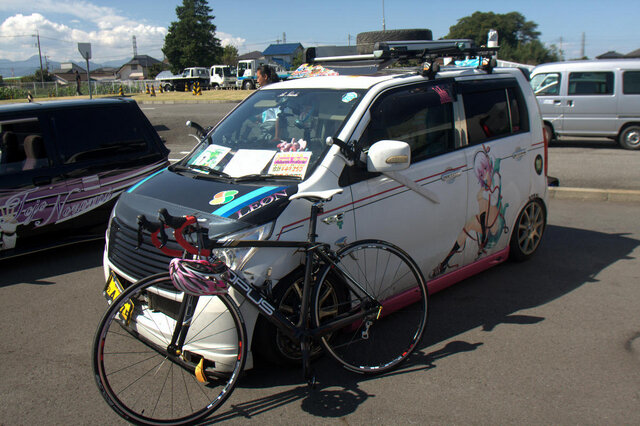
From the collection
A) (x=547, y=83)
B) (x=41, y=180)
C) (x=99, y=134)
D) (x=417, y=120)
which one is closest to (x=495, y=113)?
(x=417, y=120)

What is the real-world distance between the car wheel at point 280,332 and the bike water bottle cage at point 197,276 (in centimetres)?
49

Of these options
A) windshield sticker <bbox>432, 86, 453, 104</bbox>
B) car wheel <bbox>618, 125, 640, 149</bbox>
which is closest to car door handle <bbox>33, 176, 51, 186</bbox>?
windshield sticker <bbox>432, 86, 453, 104</bbox>

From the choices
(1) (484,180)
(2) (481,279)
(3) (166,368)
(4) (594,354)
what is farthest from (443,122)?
(3) (166,368)

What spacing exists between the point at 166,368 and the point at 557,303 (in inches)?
131

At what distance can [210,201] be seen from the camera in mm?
3510

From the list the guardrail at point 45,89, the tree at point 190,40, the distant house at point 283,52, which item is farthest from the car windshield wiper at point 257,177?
the distant house at point 283,52

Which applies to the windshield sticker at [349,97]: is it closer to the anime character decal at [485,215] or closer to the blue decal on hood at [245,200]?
the blue decal on hood at [245,200]

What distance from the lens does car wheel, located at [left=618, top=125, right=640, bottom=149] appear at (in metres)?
13.2

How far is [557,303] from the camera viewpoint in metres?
4.66

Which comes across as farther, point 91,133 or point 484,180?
point 91,133

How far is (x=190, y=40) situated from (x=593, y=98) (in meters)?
82.7

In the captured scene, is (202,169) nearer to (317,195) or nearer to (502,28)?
(317,195)

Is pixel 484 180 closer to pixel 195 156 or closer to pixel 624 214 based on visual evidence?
pixel 195 156

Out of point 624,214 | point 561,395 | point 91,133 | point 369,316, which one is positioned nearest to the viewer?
point 561,395
